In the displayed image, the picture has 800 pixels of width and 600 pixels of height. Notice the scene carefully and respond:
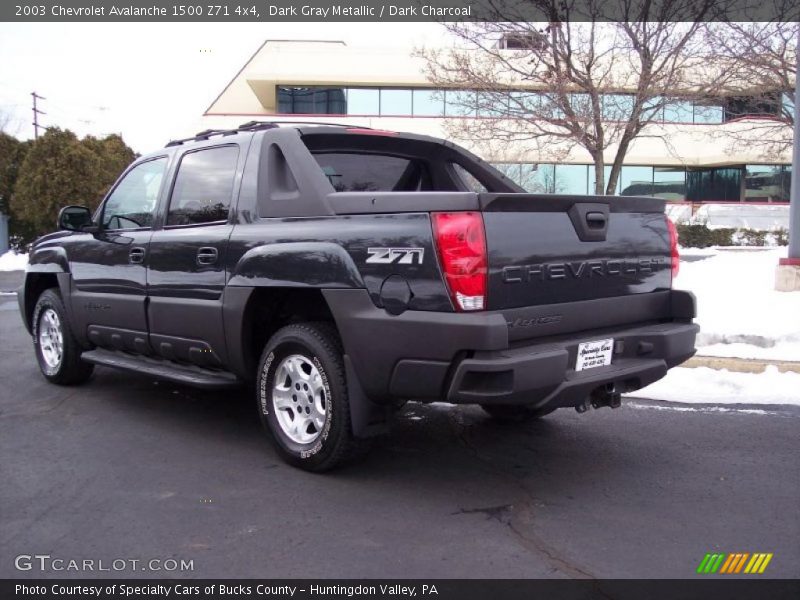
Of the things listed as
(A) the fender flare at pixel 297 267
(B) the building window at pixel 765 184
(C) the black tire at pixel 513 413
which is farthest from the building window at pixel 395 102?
(A) the fender flare at pixel 297 267

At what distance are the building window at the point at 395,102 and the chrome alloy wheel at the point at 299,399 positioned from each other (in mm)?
31134

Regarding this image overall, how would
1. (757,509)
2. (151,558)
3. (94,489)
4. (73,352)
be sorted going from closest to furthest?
(151,558), (757,509), (94,489), (73,352)

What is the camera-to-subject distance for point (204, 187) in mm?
4809

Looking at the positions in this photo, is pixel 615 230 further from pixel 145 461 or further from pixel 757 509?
pixel 145 461

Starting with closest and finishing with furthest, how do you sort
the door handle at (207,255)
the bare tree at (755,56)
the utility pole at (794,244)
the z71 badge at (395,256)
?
the z71 badge at (395,256) → the door handle at (207,255) → the utility pole at (794,244) → the bare tree at (755,56)

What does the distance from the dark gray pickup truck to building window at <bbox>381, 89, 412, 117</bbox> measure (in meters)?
29.6

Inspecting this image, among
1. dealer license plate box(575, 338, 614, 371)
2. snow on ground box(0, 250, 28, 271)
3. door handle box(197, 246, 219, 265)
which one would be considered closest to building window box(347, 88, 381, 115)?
snow on ground box(0, 250, 28, 271)

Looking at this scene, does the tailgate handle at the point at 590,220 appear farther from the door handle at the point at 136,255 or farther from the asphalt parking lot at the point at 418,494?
the door handle at the point at 136,255

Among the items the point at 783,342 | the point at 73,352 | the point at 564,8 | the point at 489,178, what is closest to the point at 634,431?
the point at 489,178

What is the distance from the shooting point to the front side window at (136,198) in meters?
5.29

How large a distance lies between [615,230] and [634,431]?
5.51 feet

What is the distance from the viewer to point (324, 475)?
4.07 meters

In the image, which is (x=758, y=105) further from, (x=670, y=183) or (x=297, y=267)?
(x=670, y=183)

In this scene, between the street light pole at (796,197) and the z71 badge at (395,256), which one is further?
the street light pole at (796,197)
